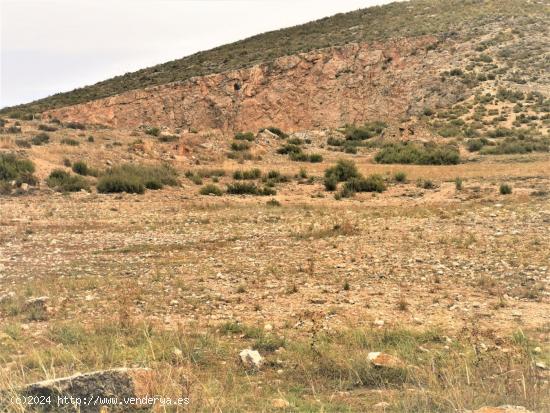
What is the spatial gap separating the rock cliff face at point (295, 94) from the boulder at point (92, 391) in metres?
41.2

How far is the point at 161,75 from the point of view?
55688 mm

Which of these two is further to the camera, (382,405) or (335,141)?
(335,141)

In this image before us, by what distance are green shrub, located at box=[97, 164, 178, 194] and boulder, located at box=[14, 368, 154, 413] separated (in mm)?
16491

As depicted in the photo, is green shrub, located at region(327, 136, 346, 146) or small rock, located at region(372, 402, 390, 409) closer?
small rock, located at region(372, 402, 390, 409)

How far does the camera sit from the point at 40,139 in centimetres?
2725

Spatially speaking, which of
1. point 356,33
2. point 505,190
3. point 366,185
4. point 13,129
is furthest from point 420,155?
point 356,33

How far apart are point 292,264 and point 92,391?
6.58 m

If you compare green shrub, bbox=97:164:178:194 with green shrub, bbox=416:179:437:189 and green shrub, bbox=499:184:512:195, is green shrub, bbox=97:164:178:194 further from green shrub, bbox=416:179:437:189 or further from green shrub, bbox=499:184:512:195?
green shrub, bbox=499:184:512:195

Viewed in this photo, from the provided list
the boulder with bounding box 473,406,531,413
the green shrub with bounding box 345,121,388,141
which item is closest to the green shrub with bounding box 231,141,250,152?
the green shrub with bounding box 345,121,388,141

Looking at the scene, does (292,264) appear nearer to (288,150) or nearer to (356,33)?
(288,150)

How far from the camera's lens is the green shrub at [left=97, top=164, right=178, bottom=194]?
67.8 ft

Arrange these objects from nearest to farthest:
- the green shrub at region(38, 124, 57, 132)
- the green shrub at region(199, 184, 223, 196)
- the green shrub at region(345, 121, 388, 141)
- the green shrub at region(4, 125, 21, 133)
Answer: the green shrub at region(199, 184, 223, 196)
the green shrub at region(4, 125, 21, 133)
the green shrub at region(38, 124, 57, 132)
the green shrub at region(345, 121, 388, 141)

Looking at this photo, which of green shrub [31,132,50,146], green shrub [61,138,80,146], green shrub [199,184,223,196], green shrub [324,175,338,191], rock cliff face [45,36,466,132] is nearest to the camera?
green shrub [199,184,223,196]

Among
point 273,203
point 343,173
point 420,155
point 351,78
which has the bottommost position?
point 420,155
